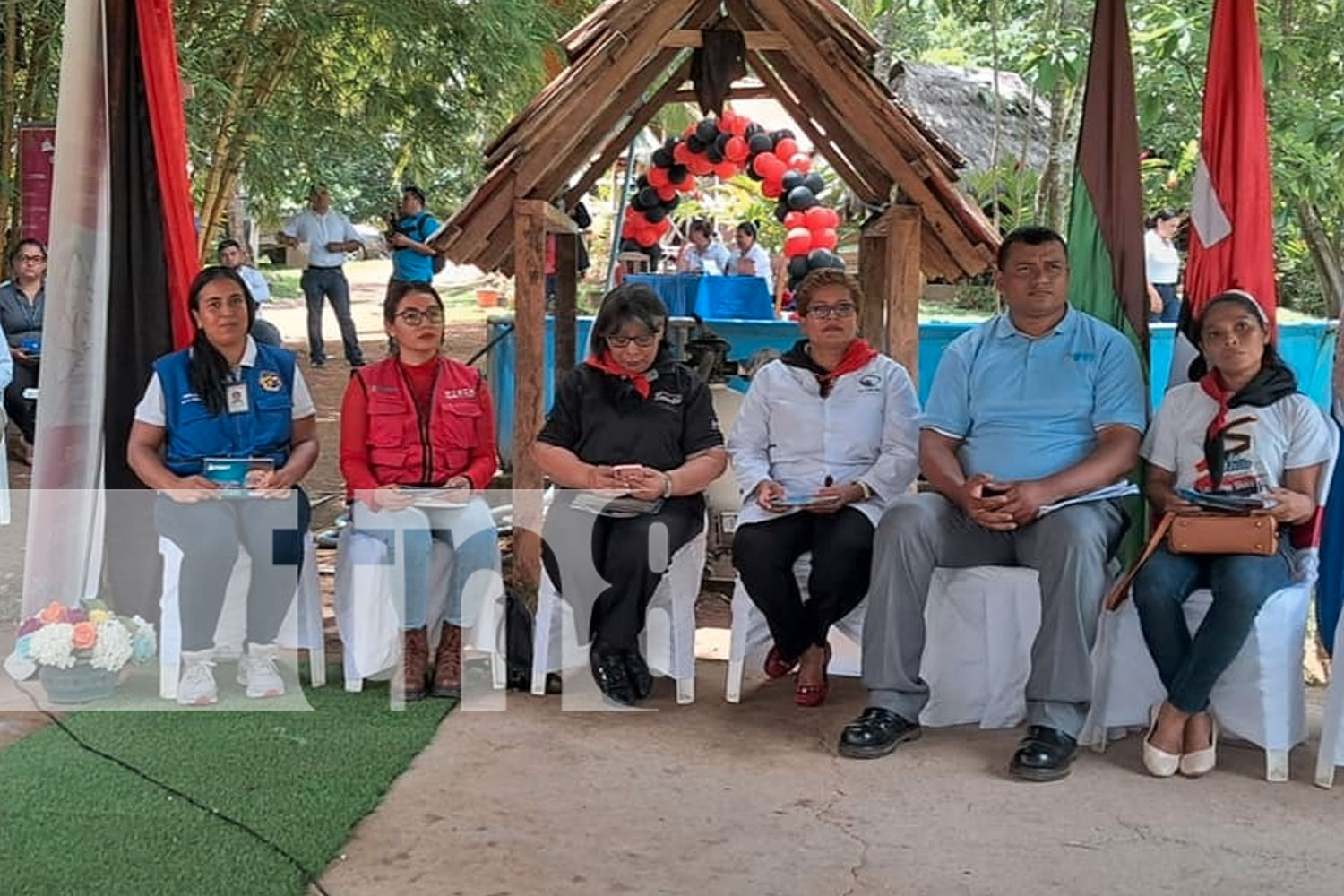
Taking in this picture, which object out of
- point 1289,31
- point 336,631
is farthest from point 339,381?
point 1289,31

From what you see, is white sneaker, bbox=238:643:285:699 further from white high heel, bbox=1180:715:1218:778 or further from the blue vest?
white high heel, bbox=1180:715:1218:778

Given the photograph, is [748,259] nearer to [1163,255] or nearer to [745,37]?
[1163,255]

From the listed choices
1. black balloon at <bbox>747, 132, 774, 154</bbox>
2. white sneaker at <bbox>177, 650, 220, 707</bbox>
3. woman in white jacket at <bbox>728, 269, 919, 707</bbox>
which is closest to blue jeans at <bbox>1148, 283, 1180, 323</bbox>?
black balloon at <bbox>747, 132, 774, 154</bbox>

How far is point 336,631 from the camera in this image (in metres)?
4.44

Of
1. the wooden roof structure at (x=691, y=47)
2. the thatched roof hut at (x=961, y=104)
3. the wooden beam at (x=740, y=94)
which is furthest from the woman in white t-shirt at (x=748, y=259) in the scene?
the wooden roof structure at (x=691, y=47)

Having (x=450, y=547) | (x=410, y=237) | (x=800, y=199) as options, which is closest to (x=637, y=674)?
(x=450, y=547)

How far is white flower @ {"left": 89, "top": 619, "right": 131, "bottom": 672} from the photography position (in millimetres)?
3594

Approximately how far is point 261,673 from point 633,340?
1328 mm

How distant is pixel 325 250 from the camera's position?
1062 centimetres

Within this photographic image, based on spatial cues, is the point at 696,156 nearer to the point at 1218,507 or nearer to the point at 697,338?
the point at 697,338

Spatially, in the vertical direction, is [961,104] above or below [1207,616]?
above

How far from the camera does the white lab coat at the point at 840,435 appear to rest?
12.2 feet

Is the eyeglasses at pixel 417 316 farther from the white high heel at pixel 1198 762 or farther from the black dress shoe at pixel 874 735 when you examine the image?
the white high heel at pixel 1198 762

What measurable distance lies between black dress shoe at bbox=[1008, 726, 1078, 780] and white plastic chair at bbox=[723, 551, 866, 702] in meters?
0.54
